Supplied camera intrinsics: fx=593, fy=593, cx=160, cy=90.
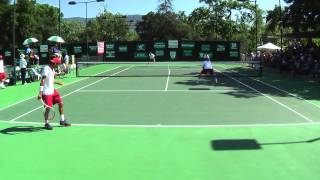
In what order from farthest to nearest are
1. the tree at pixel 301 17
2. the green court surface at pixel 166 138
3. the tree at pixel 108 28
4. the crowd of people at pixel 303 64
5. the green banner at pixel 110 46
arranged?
the tree at pixel 108 28 < the green banner at pixel 110 46 < the tree at pixel 301 17 < the crowd of people at pixel 303 64 < the green court surface at pixel 166 138

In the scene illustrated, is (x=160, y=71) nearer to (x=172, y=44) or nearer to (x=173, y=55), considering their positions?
(x=172, y=44)

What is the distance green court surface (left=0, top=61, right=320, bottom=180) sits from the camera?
9.97m

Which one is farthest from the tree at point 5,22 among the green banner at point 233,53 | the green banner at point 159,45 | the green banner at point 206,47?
the green banner at point 233,53

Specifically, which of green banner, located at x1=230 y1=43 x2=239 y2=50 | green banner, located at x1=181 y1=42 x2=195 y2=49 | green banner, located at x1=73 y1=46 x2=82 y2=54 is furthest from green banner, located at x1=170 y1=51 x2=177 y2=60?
green banner, located at x1=73 y1=46 x2=82 y2=54

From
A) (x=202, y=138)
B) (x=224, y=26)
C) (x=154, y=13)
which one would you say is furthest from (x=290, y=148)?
(x=154, y=13)

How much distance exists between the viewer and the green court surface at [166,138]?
9.97 meters

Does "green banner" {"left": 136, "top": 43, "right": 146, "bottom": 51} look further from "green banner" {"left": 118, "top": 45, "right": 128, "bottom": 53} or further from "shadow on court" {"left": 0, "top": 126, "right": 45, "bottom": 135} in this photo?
"shadow on court" {"left": 0, "top": 126, "right": 45, "bottom": 135}

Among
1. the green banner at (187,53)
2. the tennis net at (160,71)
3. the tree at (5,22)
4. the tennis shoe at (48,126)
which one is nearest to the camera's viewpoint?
the tennis shoe at (48,126)

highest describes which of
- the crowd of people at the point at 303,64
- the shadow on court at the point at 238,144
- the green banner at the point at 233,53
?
the green banner at the point at 233,53

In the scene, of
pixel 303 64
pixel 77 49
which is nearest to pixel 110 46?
pixel 77 49

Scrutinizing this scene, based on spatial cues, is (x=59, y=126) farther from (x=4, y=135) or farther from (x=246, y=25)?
(x=246, y=25)

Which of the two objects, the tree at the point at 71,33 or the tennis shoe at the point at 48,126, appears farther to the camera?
the tree at the point at 71,33

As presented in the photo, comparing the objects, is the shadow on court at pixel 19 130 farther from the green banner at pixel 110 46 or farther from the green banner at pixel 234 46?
the green banner at pixel 234 46

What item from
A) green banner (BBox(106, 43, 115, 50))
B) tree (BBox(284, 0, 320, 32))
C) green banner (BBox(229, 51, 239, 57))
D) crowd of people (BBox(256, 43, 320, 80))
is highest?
tree (BBox(284, 0, 320, 32))
